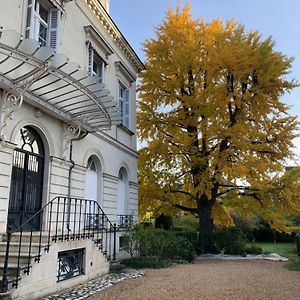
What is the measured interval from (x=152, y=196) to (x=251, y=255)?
5158 millimetres

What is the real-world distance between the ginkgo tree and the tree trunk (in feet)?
0.15

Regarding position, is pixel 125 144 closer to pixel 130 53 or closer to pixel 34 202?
pixel 130 53

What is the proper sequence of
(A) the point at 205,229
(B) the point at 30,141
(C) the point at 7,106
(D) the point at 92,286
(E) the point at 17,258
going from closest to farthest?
1. (E) the point at 17,258
2. (C) the point at 7,106
3. (D) the point at 92,286
4. (B) the point at 30,141
5. (A) the point at 205,229

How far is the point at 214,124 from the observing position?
47.3 ft

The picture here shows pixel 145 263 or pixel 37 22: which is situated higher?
pixel 37 22

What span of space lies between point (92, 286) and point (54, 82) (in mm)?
4417

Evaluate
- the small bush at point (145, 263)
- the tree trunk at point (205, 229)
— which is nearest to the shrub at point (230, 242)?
the tree trunk at point (205, 229)

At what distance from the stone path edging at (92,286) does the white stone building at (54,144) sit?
0.21 m

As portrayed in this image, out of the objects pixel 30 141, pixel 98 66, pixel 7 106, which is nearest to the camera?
pixel 7 106

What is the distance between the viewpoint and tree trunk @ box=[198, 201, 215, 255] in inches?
616

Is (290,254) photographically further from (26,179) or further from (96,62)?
(26,179)

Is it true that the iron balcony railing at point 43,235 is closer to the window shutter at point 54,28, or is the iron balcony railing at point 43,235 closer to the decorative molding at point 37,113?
the decorative molding at point 37,113

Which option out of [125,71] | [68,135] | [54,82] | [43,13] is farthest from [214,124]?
[54,82]

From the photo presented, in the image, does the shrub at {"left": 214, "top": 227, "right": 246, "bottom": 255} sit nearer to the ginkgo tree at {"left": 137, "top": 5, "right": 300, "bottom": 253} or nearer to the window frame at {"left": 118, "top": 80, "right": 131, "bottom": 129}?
the ginkgo tree at {"left": 137, "top": 5, "right": 300, "bottom": 253}
